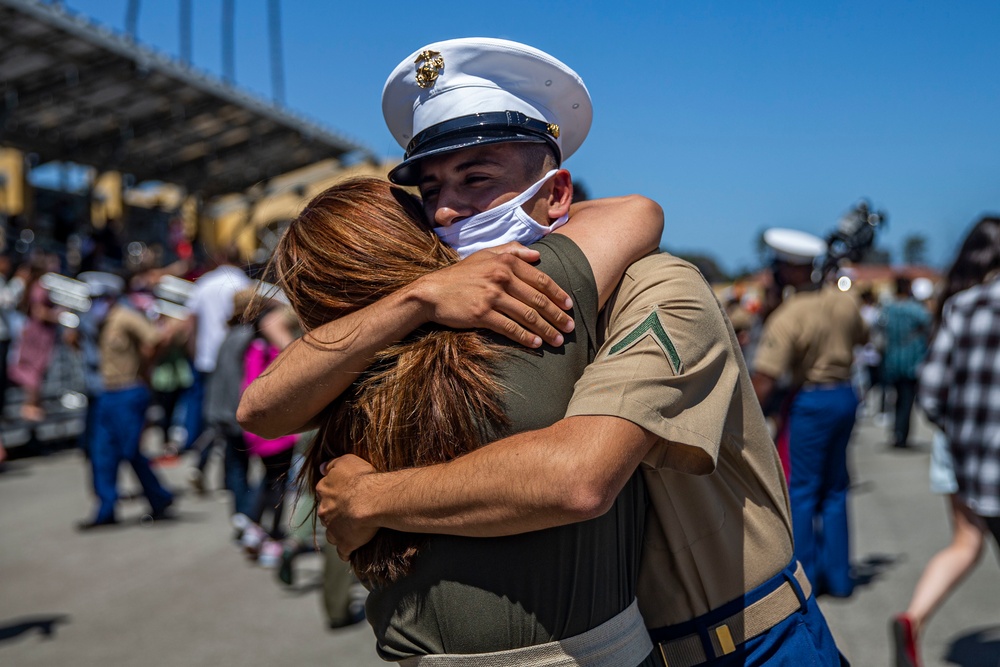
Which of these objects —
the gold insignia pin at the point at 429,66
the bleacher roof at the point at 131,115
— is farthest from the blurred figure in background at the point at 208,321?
the gold insignia pin at the point at 429,66

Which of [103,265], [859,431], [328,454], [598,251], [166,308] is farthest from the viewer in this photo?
[103,265]

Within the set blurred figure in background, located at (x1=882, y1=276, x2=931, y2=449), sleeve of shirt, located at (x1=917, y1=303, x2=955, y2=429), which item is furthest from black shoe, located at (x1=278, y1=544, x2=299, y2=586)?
blurred figure in background, located at (x1=882, y1=276, x2=931, y2=449)

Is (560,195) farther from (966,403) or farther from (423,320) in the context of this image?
(966,403)

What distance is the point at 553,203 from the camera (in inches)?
73.6

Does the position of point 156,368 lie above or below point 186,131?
below

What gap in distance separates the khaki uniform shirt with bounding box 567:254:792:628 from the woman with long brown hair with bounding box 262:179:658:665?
72mm

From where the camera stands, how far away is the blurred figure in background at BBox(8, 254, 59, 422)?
11445 mm

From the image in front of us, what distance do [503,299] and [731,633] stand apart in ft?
2.45

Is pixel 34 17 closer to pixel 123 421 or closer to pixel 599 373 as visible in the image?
pixel 123 421

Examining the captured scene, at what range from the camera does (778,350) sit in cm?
529

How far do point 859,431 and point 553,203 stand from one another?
42.4 ft

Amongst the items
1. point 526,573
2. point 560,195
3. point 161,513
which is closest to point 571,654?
point 526,573

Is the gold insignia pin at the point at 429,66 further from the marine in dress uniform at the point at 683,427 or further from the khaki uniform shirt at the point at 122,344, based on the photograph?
the khaki uniform shirt at the point at 122,344

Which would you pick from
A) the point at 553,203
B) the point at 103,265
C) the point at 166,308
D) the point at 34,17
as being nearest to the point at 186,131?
the point at 103,265
